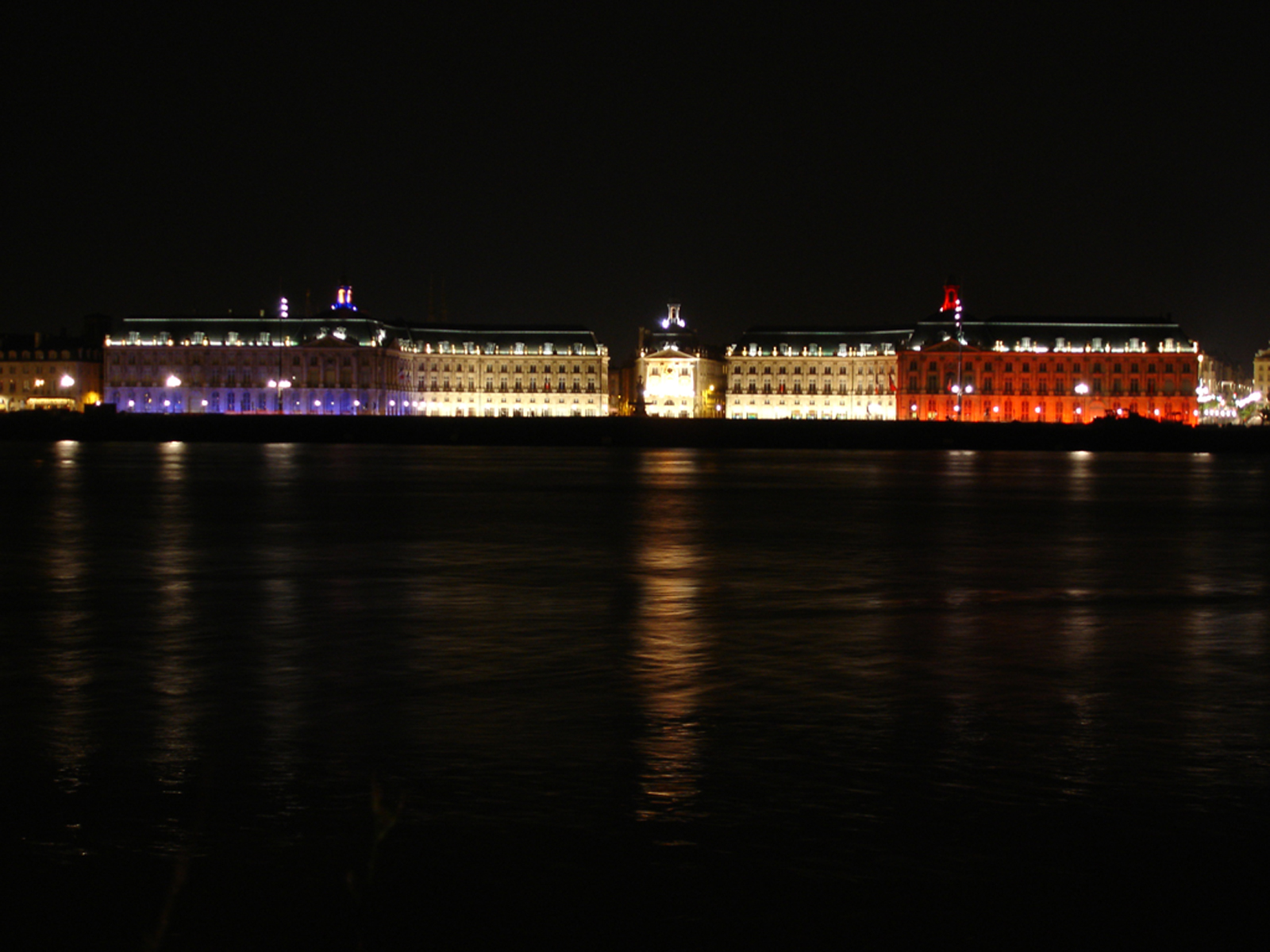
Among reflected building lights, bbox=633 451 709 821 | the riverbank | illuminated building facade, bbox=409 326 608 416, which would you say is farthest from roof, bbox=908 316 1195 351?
reflected building lights, bbox=633 451 709 821

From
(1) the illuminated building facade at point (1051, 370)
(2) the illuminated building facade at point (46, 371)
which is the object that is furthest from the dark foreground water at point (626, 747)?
(2) the illuminated building facade at point (46, 371)

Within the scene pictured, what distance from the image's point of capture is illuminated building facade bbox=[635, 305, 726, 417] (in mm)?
178125

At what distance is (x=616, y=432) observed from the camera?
354 ft

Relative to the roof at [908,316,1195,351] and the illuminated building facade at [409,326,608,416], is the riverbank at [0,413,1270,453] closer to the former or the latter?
the roof at [908,316,1195,351]

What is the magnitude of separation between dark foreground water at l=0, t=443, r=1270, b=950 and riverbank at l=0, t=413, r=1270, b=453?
274ft

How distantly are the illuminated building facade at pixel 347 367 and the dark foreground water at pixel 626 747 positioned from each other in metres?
149

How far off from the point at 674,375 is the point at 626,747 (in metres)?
170

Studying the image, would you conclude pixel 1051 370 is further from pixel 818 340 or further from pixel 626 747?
pixel 626 747

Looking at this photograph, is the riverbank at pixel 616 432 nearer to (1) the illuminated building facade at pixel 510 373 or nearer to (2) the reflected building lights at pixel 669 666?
(1) the illuminated building facade at pixel 510 373

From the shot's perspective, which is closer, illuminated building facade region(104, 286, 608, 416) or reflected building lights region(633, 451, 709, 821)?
reflected building lights region(633, 451, 709, 821)

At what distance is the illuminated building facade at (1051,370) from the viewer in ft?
537

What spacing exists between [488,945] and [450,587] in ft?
40.3

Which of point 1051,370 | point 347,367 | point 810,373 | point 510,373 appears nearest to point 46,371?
point 347,367

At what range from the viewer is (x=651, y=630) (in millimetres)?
15031
